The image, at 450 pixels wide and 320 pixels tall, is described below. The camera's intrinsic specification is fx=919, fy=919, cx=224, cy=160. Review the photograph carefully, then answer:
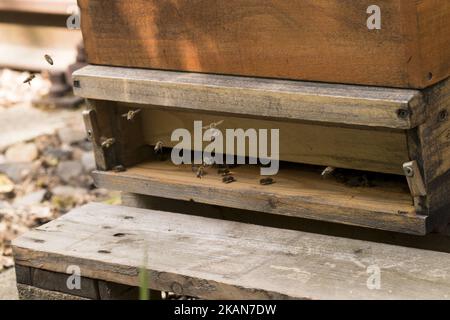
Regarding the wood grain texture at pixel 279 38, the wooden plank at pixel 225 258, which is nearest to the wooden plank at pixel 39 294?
the wooden plank at pixel 225 258

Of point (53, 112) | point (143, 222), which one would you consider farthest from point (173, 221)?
point (53, 112)

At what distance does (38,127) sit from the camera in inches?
204

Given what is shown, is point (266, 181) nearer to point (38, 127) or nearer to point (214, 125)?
point (214, 125)

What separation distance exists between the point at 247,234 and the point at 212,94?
0.40 m

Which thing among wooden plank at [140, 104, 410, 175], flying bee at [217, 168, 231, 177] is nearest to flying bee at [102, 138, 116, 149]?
wooden plank at [140, 104, 410, 175]

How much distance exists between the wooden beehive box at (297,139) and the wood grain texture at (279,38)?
0.04 m

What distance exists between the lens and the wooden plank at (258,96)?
7.20ft

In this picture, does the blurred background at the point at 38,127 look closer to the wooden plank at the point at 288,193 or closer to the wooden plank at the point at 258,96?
the wooden plank at the point at 258,96

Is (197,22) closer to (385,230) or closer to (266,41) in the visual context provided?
(266,41)

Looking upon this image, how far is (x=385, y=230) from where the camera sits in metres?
2.47

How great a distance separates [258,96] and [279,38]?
0.54 ft

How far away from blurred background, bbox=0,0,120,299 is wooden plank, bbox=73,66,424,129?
227 mm

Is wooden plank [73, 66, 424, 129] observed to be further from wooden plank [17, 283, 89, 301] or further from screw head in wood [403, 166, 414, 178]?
wooden plank [17, 283, 89, 301]

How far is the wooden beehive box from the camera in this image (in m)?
2.25
